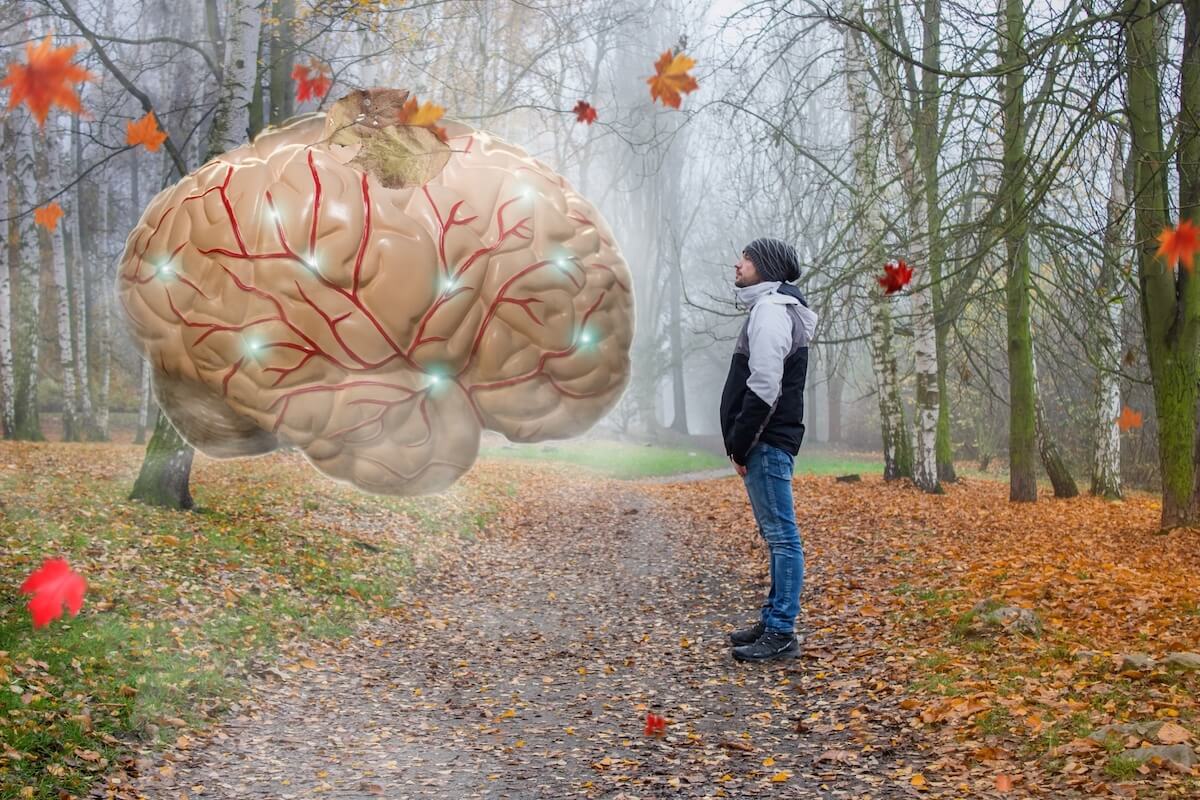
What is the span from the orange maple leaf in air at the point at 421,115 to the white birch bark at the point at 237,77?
84 centimetres

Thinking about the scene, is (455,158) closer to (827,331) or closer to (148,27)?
(148,27)

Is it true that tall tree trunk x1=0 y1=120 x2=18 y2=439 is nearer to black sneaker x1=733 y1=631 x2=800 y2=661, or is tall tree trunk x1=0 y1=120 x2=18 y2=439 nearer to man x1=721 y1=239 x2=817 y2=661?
black sneaker x1=733 y1=631 x2=800 y2=661

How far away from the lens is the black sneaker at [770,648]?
15.0ft

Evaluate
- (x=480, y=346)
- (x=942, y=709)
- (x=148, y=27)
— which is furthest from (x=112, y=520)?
(x=480, y=346)

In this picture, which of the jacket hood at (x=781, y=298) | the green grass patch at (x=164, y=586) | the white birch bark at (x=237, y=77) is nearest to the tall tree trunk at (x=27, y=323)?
the green grass patch at (x=164, y=586)

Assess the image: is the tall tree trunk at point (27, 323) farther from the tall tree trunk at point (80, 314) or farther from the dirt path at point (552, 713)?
the dirt path at point (552, 713)

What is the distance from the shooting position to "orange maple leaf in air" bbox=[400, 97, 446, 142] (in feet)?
2.30

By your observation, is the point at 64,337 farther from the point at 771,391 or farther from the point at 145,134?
the point at 145,134

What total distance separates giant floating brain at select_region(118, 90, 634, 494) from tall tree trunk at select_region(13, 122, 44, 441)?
7741 millimetres

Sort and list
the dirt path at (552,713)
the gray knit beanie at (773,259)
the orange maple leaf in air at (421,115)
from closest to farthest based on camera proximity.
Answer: the orange maple leaf in air at (421,115)
the gray knit beanie at (773,259)
the dirt path at (552,713)

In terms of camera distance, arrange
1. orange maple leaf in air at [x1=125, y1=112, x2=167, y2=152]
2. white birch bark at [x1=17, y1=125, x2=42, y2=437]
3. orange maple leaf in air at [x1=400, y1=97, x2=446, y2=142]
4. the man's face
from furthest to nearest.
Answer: white birch bark at [x1=17, y1=125, x2=42, y2=437] → the man's face → orange maple leaf in air at [x1=125, y1=112, x2=167, y2=152] → orange maple leaf in air at [x1=400, y1=97, x2=446, y2=142]

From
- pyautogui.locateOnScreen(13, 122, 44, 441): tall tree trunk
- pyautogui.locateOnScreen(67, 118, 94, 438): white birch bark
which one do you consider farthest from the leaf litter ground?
pyautogui.locateOnScreen(67, 118, 94, 438): white birch bark

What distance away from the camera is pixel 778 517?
3.77 metres

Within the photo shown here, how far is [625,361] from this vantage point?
80 cm
